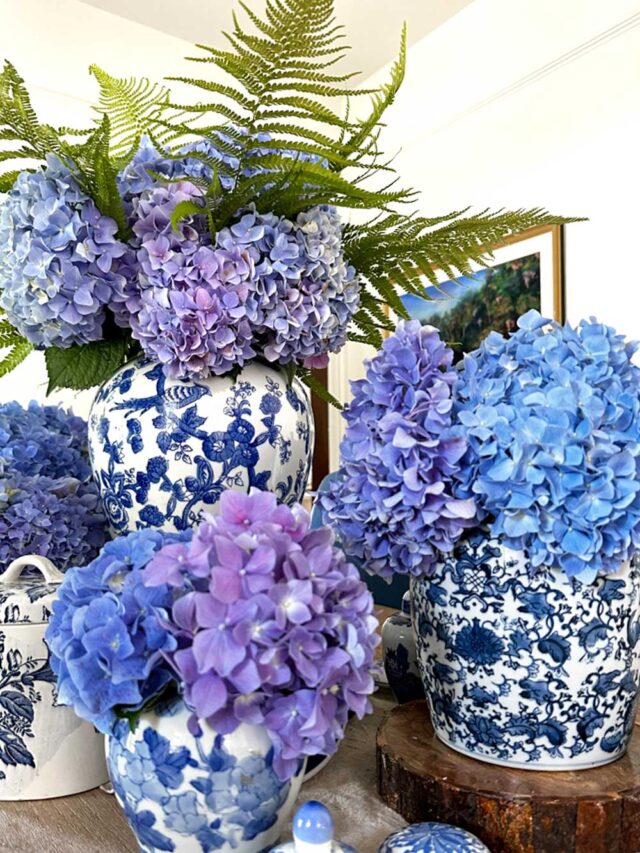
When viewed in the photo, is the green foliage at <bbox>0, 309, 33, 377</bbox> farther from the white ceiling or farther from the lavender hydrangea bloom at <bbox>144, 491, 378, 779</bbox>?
the white ceiling

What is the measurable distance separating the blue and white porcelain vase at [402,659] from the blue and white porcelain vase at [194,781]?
32cm

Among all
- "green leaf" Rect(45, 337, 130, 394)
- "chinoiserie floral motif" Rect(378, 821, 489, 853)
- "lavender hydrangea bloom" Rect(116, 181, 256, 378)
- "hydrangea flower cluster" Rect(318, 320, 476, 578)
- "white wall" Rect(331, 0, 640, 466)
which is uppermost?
"white wall" Rect(331, 0, 640, 466)

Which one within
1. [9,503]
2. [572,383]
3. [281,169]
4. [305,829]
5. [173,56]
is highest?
[173,56]

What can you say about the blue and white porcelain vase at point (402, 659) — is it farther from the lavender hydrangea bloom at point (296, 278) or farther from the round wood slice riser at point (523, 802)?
the lavender hydrangea bloom at point (296, 278)

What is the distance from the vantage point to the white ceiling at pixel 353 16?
3.55 metres

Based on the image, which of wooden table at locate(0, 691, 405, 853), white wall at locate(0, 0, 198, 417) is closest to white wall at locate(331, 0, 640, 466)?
white wall at locate(0, 0, 198, 417)

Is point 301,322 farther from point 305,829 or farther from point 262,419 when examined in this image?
point 305,829

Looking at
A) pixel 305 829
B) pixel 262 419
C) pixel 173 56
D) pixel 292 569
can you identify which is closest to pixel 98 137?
pixel 262 419

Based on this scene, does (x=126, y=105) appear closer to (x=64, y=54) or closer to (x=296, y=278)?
(x=296, y=278)

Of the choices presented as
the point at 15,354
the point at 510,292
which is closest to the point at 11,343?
the point at 15,354

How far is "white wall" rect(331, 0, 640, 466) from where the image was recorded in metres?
2.83

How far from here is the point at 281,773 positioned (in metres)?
0.48

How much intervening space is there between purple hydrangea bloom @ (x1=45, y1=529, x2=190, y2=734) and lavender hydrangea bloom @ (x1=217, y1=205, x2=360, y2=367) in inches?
10.4

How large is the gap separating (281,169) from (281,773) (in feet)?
1.53
